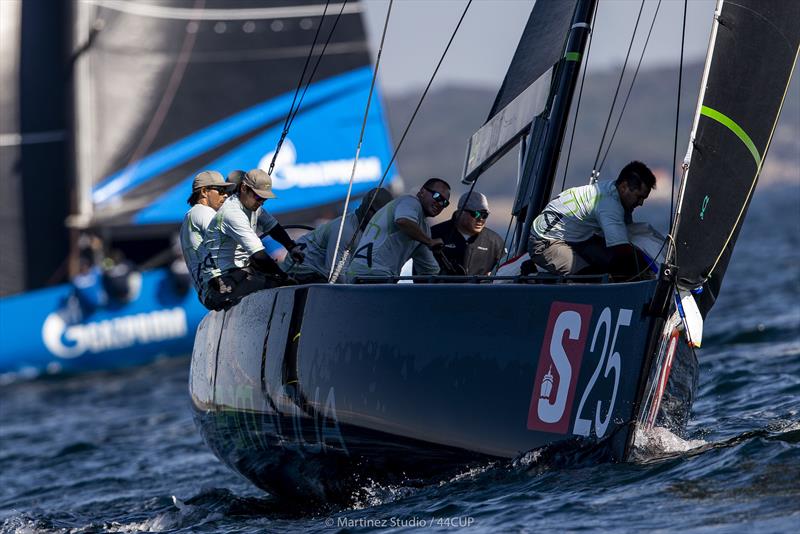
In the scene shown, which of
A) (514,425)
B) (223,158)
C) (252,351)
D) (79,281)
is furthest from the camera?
(223,158)

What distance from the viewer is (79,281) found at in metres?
13.9

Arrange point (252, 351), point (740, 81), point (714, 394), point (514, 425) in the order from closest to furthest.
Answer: point (514, 425) → point (740, 81) → point (252, 351) → point (714, 394)

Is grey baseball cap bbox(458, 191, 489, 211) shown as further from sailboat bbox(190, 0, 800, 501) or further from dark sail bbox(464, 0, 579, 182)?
sailboat bbox(190, 0, 800, 501)

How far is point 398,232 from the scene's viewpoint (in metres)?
5.12

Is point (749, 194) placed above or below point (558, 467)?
above

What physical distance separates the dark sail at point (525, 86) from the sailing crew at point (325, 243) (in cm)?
47

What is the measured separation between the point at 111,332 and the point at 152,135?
2247 millimetres

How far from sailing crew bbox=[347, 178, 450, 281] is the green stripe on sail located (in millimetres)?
998

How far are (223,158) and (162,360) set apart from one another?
2.38 metres

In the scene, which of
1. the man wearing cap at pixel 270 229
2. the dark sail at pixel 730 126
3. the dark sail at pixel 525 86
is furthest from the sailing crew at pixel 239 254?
the dark sail at pixel 730 126

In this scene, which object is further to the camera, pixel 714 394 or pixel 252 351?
pixel 714 394

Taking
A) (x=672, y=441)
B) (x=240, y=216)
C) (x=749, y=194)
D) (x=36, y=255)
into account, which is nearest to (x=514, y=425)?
(x=672, y=441)

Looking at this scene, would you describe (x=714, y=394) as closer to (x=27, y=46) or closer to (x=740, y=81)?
(x=740, y=81)

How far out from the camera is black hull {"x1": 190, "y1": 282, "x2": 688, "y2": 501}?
4262mm
